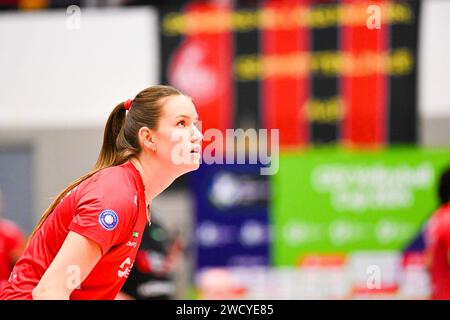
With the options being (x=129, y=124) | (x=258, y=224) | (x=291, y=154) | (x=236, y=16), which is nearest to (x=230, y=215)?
(x=258, y=224)

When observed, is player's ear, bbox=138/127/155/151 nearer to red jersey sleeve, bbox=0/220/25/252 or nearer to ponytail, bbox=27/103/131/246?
ponytail, bbox=27/103/131/246

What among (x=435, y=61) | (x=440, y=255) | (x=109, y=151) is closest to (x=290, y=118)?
(x=435, y=61)

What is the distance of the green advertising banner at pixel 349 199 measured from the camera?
5.94 m

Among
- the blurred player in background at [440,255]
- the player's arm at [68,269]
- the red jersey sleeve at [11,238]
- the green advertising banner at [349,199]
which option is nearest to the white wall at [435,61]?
the green advertising banner at [349,199]

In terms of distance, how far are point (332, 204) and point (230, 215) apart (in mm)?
738

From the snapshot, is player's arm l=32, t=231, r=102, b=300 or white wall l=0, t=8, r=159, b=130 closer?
player's arm l=32, t=231, r=102, b=300

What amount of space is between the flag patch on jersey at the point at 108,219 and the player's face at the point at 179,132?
0.64ft

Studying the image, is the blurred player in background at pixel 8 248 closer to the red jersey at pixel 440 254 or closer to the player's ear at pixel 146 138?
the red jersey at pixel 440 254

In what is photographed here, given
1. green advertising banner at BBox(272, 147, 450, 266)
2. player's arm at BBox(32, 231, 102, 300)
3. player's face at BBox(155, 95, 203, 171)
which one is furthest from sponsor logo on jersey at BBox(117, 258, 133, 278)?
green advertising banner at BBox(272, 147, 450, 266)

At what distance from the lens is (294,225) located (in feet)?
20.1

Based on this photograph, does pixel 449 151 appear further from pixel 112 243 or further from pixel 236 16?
pixel 112 243

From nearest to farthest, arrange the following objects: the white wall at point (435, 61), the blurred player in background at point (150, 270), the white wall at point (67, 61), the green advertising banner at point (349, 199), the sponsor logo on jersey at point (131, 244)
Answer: the sponsor logo on jersey at point (131, 244) → the blurred player in background at point (150, 270) → the white wall at point (67, 61) → the green advertising banner at point (349, 199) → the white wall at point (435, 61)

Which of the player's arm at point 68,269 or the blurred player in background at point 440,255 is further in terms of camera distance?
the blurred player in background at point 440,255

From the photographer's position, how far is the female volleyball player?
67.4 inches
